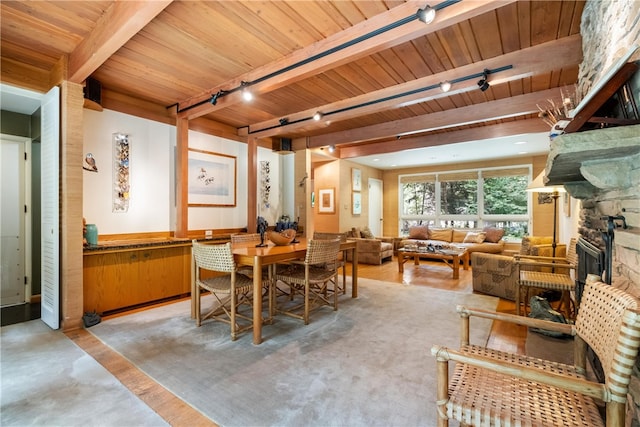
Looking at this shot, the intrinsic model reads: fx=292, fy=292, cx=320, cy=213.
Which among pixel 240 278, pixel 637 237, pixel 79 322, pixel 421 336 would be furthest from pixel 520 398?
pixel 79 322

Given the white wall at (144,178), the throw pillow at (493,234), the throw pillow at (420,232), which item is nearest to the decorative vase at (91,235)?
the white wall at (144,178)

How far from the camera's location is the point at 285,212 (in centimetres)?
596

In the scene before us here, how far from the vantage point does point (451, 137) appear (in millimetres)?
5422

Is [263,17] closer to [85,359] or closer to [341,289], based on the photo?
[85,359]

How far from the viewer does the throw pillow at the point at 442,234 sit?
7587 millimetres

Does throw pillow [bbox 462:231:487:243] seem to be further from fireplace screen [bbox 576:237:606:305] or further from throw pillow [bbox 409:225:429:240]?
fireplace screen [bbox 576:237:606:305]

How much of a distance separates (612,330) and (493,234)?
21.6ft

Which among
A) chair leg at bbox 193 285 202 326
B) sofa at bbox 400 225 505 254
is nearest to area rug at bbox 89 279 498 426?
chair leg at bbox 193 285 202 326

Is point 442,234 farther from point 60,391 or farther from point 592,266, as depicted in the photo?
point 60,391

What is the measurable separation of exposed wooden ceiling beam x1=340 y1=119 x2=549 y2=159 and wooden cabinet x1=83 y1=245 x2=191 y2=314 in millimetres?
4297

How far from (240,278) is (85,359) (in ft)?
4.31

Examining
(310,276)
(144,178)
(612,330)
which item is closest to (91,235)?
(144,178)

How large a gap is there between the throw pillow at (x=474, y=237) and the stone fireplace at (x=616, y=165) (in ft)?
18.0

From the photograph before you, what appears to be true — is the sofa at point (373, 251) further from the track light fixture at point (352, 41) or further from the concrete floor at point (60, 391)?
the concrete floor at point (60, 391)
